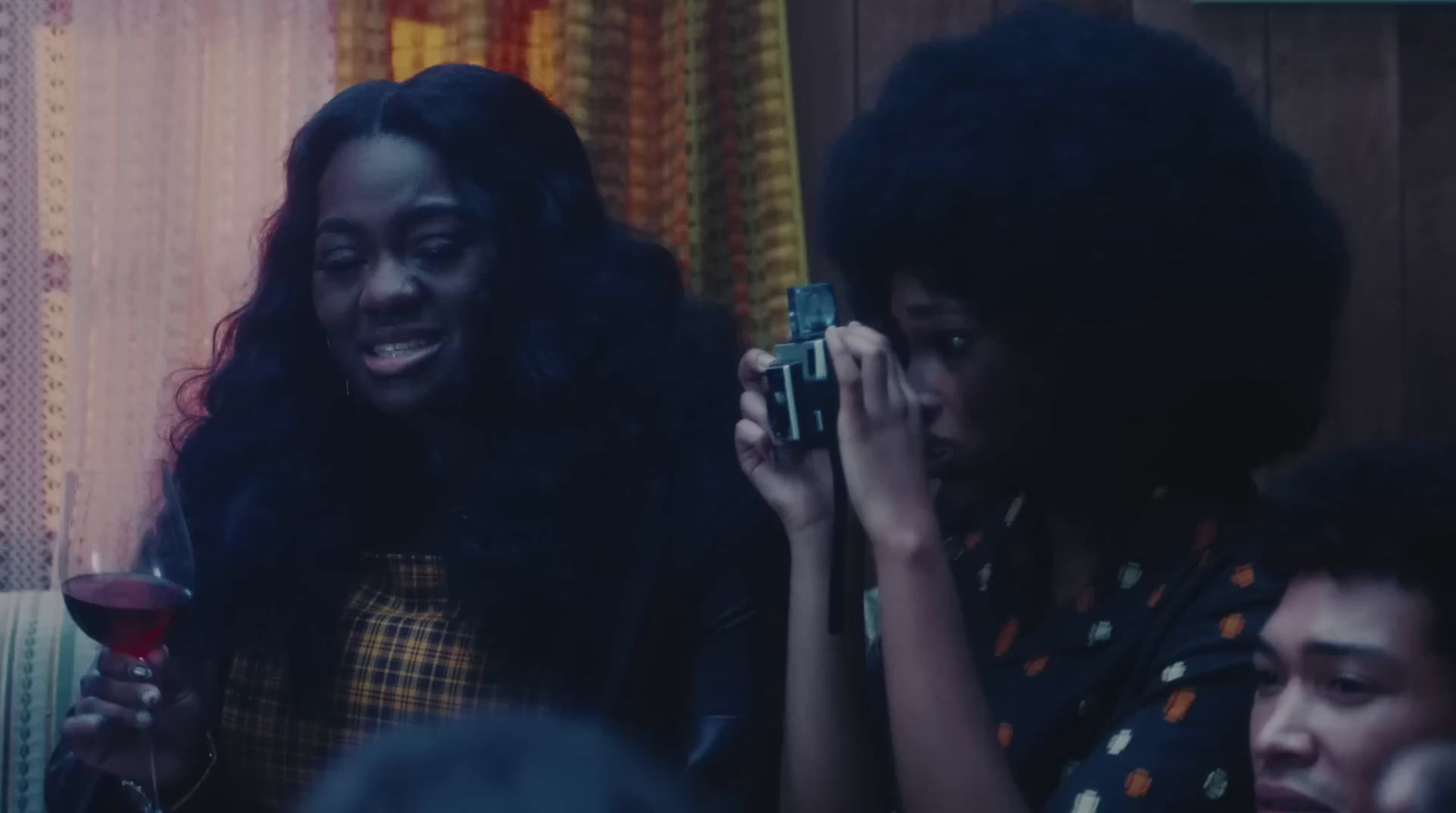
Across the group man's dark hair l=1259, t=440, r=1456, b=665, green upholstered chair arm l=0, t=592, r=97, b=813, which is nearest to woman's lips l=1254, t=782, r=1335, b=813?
man's dark hair l=1259, t=440, r=1456, b=665

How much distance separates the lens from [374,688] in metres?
1.39

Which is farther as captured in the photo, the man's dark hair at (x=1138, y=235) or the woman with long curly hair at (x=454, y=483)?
the woman with long curly hair at (x=454, y=483)

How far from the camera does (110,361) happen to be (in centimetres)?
205

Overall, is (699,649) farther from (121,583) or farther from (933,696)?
(121,583)

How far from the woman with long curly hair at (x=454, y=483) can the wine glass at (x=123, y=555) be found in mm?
123

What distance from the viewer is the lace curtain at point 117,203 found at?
2.05m

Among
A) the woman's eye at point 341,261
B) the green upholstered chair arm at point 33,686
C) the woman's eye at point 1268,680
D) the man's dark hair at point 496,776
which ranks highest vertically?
the woman's eye at point 341,261

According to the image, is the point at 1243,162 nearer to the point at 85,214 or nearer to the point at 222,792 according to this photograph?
the point at 222,792

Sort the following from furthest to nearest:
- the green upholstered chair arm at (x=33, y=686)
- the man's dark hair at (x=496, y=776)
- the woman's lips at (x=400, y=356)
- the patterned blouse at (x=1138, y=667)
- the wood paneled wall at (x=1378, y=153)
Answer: the wood paneled wall at (x=1378, y=153) < the green upholstered chair arm at (x=33, y=686) < the woman's lips at (x=400, y=356) < the patterned blouse at (x=1138, y=667) < the man's dark hair at (x=496, y=776)

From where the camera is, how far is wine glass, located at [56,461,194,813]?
1.15 metres

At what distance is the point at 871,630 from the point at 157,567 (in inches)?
26.2

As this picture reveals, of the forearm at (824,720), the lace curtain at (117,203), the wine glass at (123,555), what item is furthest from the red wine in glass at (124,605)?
the lace curtain at (117,203)

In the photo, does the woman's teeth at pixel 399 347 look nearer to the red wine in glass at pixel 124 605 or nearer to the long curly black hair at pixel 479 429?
the long curly black hair at pixel 479 429

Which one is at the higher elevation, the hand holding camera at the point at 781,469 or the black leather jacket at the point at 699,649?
the hand holding camera at the point at 781,469
